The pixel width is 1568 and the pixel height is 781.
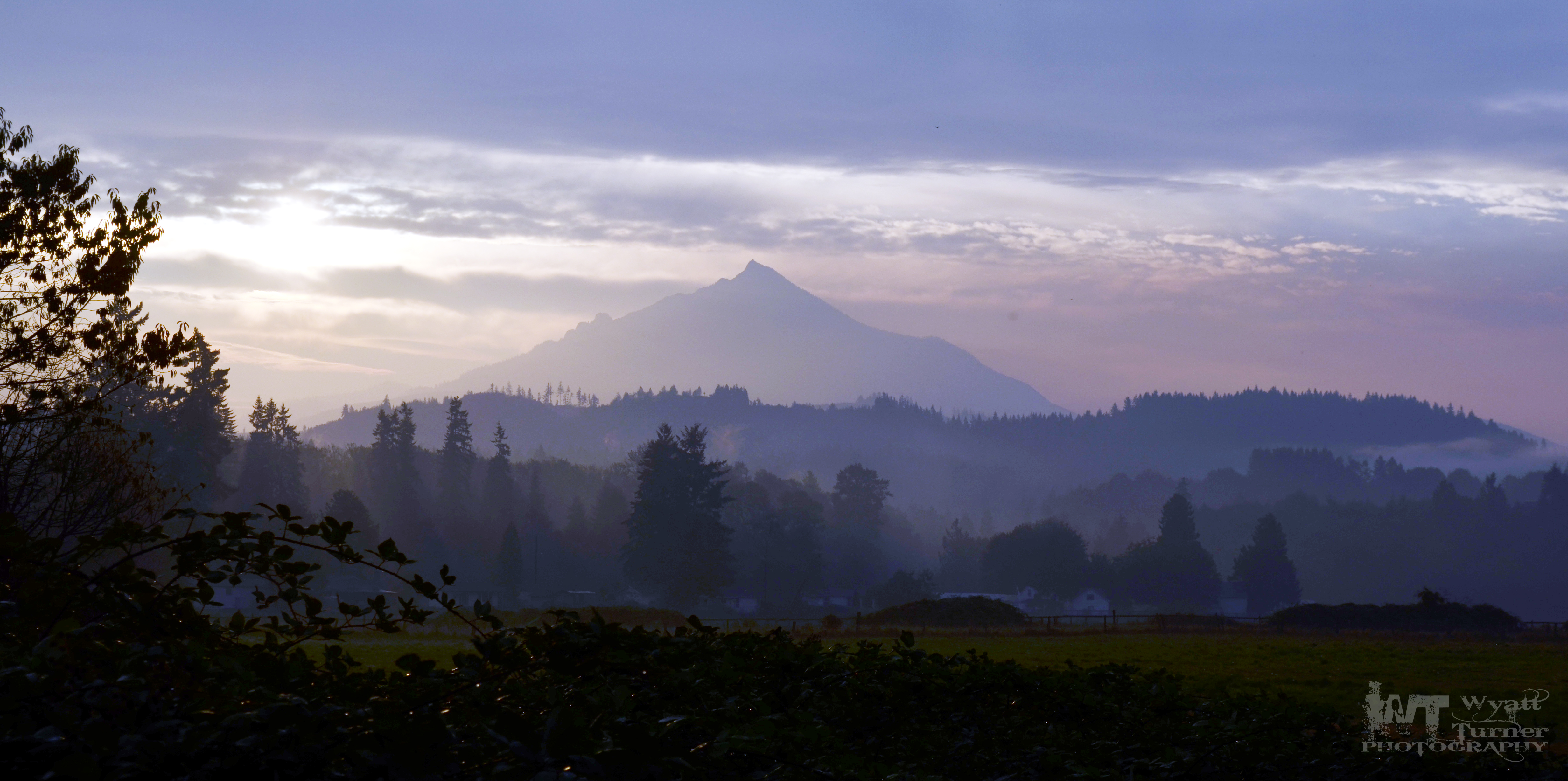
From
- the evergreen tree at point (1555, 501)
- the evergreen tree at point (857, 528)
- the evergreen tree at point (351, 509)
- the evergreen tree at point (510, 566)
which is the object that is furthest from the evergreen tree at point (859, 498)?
the evergreen tree at point (1555, 501)

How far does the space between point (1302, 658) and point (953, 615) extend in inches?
1064

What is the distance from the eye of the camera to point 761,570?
103m

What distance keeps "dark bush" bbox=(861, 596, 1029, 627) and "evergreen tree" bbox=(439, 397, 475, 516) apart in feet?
212

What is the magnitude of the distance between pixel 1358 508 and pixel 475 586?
465ft

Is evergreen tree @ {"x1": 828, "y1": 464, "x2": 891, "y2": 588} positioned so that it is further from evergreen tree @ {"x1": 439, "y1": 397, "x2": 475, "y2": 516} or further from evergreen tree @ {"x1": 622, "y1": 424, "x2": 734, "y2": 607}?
evergreen tree @ {"x1": 439, "y1": 397, "x2": 475, "y2": 516}

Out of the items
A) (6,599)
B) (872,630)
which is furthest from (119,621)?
(872,630)

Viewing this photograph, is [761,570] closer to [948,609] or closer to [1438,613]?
[948,609]

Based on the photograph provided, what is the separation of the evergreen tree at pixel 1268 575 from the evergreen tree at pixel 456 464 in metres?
88.2

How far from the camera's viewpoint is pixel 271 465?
88.4 metres

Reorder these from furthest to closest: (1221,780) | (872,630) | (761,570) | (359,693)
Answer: (761,570)
(872,630)
(1221,780)
(359,693)

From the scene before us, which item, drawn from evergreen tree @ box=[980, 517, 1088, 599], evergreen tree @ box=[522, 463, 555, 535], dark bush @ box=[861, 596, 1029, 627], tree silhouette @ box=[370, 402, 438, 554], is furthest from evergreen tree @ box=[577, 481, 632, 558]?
dark bush @ box=[861, 596, 1029, 627]

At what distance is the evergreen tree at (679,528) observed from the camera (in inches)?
3327

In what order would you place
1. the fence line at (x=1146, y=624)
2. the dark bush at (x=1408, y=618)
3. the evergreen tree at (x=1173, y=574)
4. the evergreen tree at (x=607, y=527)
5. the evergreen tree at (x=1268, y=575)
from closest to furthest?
the fence line at (x=1146, y=624) < the dark bush at (x=1408, y=618) < the evergreen tree at (x=607, y=527) < the evergreen tree at (x=1173, y=574) < the evergreen tree at (x=1268, y=575)

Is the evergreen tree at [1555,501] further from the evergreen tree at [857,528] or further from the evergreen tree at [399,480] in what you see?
the evergreen tree at [399,480]
